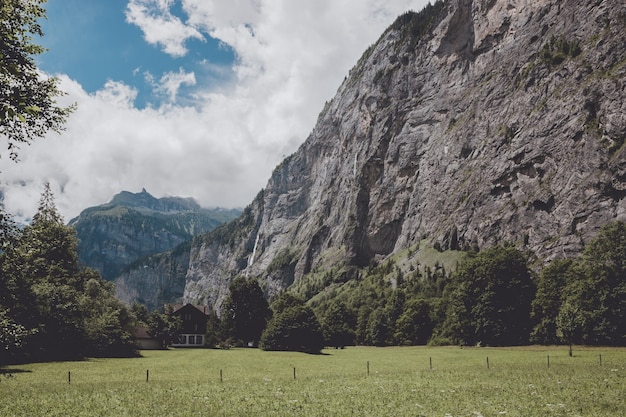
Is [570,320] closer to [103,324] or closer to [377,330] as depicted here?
[377,330]

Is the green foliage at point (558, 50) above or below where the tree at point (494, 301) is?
above

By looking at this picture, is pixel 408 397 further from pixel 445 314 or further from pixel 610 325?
pixel 445 314

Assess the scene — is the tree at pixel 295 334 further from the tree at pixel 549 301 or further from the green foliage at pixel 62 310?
the tree at pixel 549 301

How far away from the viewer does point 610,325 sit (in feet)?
214

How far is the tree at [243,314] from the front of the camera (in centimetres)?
10661

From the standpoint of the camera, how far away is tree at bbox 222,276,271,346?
350ft

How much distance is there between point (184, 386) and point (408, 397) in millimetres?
16422

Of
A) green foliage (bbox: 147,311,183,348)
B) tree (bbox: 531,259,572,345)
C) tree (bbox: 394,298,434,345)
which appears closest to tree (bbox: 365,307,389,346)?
tree (bbox: 394,298,434,345)

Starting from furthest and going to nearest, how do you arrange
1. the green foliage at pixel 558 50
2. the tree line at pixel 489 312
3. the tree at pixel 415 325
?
1. the green foliage at pixel 558 50
2. the tree at pixel 415 325
3. the tree line at pixel 489 312

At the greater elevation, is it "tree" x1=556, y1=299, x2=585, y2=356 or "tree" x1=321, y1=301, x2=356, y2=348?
"tree" x1=556, y1=299, x2=585, y2=356

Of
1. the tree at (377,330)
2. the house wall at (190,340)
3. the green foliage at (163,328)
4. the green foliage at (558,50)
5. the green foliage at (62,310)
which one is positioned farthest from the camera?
the green foliage at (558,50)

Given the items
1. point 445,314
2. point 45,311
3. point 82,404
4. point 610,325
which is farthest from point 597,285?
point 45,311

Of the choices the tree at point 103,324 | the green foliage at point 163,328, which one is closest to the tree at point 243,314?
the green foliage at point 163,328

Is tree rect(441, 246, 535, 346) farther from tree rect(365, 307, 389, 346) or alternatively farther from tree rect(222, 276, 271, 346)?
tree rect(222, 276, 271, 346)
